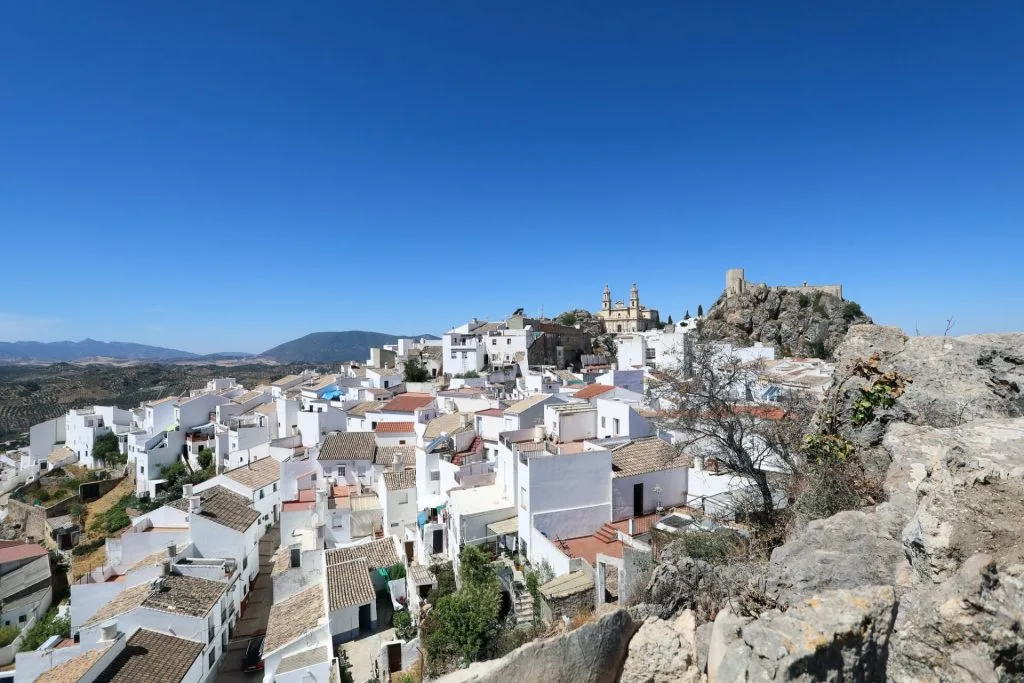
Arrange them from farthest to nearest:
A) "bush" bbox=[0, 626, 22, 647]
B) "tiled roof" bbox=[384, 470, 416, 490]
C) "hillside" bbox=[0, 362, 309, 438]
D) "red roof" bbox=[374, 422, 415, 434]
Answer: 1. "hillside" bbox=[0, 362, 309, 438]
2. "red roof" bbox=[374, 422, 415, 434]
3. "bush" bbox=[0, 626, 22, 647]
4. "tiled roof" bbox=[384, 470, 416, 490]

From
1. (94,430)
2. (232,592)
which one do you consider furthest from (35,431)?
(232,592)

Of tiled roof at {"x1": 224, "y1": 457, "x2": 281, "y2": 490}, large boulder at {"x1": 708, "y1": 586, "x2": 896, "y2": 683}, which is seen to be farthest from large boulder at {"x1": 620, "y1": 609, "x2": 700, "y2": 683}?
tiled roof at {"x1": 224, "y1": 457, "x2": 281, "y2": 490}

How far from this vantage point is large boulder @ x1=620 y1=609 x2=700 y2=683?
4.91 meters

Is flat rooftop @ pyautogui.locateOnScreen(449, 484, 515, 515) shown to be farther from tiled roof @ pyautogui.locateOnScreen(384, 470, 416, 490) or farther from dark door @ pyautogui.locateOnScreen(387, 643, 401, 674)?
dark door @ pyautogui.locateOnScreen(387, 643, 401, 674)

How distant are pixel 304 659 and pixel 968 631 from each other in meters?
18.4

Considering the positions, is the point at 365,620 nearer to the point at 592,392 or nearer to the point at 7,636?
the point at 592,392

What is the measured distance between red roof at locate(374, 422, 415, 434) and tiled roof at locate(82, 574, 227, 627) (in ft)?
44.3

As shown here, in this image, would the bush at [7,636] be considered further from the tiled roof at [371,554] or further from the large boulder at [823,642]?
the large boulder at [823,642]

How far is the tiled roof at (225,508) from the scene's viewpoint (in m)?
24.3

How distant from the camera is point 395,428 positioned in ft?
110

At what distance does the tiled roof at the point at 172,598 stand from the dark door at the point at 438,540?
8743mm

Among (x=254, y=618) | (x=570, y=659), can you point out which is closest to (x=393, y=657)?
(x=254, y=618)

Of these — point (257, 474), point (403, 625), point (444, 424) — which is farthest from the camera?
point (257, 474)

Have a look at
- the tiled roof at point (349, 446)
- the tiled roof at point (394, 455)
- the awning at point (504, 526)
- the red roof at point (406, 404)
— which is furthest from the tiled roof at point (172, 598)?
the red roof at point (406, 404)
